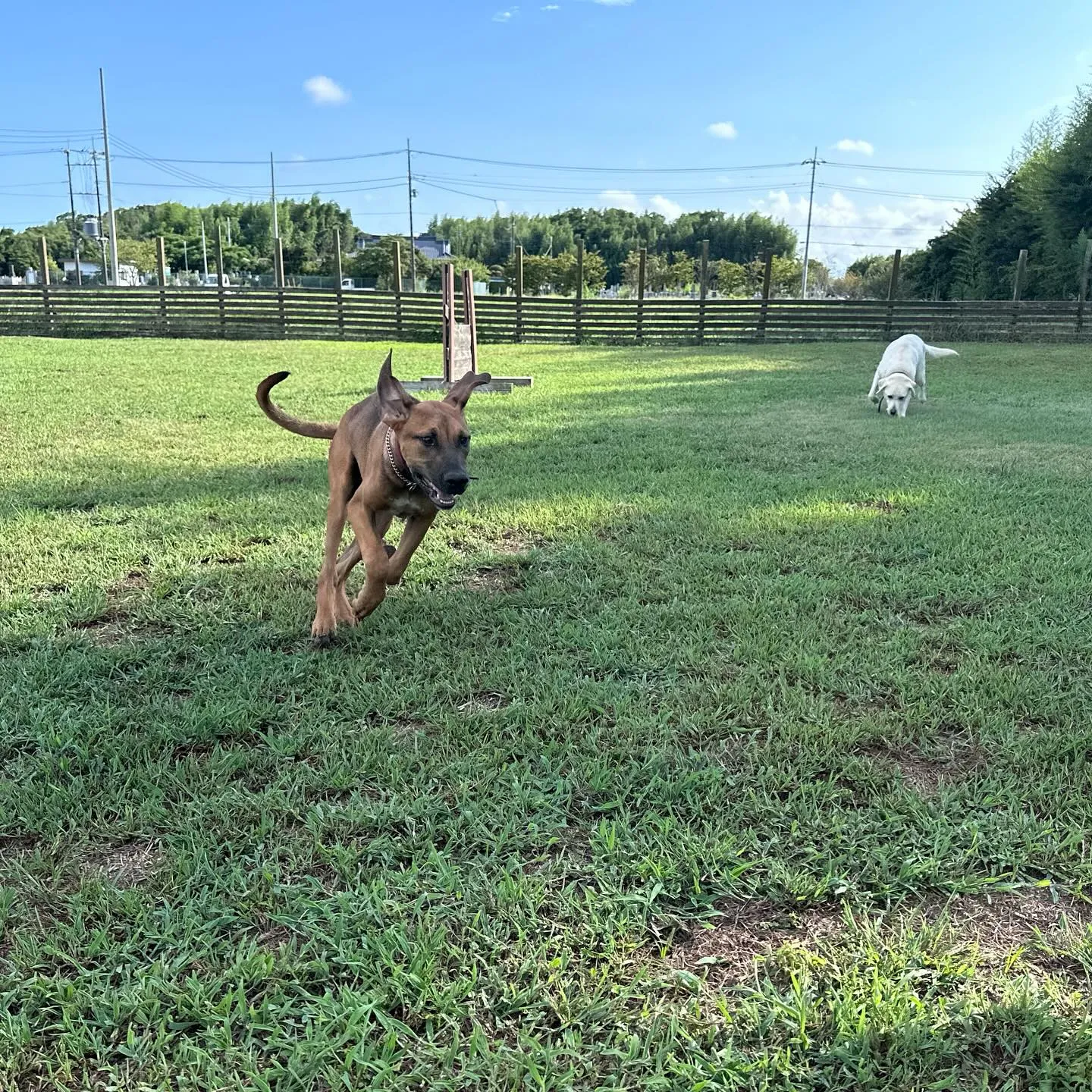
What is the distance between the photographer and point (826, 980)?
154 cm

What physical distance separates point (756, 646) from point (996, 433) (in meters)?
6.42

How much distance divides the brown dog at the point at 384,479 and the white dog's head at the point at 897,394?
755 centimetres

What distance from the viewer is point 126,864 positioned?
73.2 inches

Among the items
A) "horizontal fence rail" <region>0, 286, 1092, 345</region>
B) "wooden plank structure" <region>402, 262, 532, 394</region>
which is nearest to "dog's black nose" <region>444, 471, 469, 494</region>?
"wooden plank structure" <region>402, 262, 532, 394</region>

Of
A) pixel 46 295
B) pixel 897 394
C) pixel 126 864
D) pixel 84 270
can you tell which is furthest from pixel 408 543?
pixel 84 270

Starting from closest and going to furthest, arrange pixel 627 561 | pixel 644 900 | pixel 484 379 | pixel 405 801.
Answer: pixel 644 900 → pixel 405 801 → pixel 484 379 → pixel 627 561

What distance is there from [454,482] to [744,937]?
156 centimetres

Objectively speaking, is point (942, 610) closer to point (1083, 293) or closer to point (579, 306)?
point (579, 306)

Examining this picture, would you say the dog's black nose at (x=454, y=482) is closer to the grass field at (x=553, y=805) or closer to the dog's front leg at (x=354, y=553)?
the dog's front leg at (x=354, y=553)

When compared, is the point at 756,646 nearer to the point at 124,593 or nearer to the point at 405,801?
the point at 405,801

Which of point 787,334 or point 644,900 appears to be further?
point 787,334

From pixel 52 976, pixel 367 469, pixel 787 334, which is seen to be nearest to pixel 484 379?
pixel 367 469

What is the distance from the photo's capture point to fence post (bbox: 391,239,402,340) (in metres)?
20.9

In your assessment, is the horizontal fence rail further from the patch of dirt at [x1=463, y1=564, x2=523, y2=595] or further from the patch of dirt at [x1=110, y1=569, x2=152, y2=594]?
the patch of dirt at [x1=110, y1=569, x2=152, y2=594]
